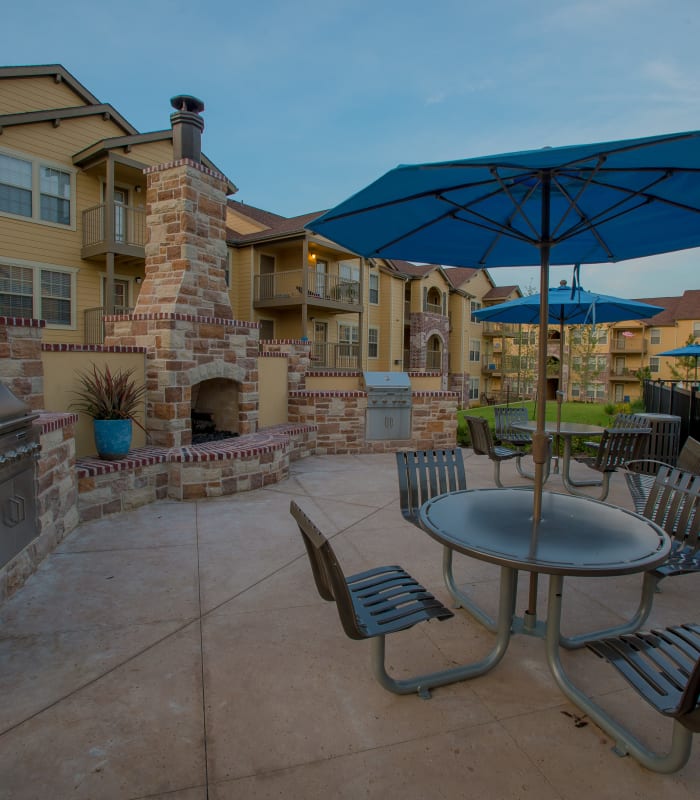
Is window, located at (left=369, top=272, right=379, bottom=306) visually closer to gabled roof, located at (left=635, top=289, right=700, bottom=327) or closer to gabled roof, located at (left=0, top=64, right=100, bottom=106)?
gabled roof, located at (left=0, top=64, right=100, bottom=106)

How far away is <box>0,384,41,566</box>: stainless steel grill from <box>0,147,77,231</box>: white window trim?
11754mm

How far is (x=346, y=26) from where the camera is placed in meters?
10.2

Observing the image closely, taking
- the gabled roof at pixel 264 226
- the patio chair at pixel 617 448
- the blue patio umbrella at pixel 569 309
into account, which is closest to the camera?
the patio chair at pixel 617 448

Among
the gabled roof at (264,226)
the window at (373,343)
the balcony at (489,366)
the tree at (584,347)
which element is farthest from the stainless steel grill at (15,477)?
the balcony at (489,366)

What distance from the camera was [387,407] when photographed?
1017 cm

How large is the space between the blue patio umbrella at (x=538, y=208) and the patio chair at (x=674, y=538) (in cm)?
97

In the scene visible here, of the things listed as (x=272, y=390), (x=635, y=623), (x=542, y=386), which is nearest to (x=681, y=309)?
(x=272, y=390)

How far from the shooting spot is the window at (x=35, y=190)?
11.9 meters

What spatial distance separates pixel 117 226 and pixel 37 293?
2.81m

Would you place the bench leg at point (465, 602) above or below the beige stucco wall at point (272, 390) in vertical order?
below

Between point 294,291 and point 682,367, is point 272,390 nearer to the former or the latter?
point 294,291

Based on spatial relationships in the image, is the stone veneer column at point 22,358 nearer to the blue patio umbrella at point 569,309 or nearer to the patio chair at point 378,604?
the patio chair at point 378,604

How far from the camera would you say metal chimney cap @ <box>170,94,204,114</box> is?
7336 mm

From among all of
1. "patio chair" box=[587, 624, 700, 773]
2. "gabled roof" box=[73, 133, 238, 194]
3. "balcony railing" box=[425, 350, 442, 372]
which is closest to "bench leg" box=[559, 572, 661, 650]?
"patio chair" box=[587, 624, 700, 773]
